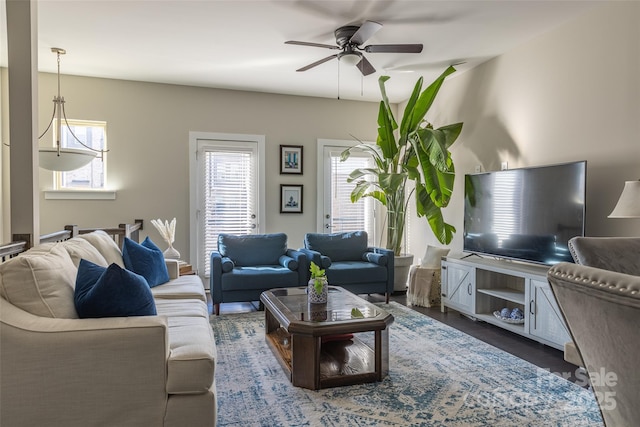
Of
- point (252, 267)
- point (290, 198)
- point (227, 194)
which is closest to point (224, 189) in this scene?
point (227, 194)

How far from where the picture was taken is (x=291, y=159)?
5.93m

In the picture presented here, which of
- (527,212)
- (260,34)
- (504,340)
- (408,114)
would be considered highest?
(260,34)

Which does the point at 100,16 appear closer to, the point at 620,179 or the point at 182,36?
the point at 182,36

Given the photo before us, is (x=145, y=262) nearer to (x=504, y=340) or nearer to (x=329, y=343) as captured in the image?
(x=329, y=343)

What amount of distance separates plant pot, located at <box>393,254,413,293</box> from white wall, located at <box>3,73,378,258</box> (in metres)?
1.38

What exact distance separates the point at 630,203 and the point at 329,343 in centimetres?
225

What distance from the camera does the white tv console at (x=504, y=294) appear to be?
3.23 m

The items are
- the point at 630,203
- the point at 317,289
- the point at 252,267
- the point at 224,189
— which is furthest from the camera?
the point at 224,189

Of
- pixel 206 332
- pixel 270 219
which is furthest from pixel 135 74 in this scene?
pixel 206 332

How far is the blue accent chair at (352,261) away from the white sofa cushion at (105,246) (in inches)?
82.9

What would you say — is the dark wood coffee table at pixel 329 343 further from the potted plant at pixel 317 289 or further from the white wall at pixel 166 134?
the white wall at pixel 166 134

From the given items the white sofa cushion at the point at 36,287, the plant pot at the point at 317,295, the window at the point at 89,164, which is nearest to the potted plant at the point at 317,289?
the plant pot at the point at 317,295

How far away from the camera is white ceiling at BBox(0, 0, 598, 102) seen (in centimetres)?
331

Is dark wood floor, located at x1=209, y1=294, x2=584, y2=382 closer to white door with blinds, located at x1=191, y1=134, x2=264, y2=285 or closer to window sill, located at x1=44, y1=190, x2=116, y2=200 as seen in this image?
white door with blinds, located at x1=191, y1=134, x2=264, y2=285
